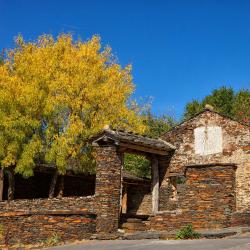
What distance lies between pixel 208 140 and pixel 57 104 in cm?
Answer: 731

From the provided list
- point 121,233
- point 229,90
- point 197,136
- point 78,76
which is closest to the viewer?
point 121,233

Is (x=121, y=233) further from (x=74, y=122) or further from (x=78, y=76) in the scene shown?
(x=78, y=76)

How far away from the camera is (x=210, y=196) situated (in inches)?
630

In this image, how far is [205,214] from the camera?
52.3 ft

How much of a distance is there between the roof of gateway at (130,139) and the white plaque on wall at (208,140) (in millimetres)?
1212

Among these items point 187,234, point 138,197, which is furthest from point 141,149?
point 138,197

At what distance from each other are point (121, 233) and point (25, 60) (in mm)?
10624

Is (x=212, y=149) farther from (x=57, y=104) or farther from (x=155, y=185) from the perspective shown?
(x=57, y=104)

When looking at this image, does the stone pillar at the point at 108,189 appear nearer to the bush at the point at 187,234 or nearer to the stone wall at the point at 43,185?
the bush at the point at 187,234

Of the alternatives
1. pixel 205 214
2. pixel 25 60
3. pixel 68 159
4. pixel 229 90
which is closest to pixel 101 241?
pixel 205 214

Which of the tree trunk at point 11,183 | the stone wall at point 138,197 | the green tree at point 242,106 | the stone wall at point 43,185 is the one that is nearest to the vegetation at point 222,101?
the green tree at point 242,106

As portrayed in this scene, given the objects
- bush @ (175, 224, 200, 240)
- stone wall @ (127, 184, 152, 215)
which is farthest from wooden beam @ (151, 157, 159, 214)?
stone wall @ (127, 184, 152, 215)

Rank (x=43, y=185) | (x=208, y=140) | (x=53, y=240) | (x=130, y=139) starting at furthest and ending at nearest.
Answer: (x=43, y=185) < (x=208, y=140) < (x=130, y=139) < (x=53, y=240)

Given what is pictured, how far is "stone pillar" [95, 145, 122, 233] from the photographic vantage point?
55.8ft
